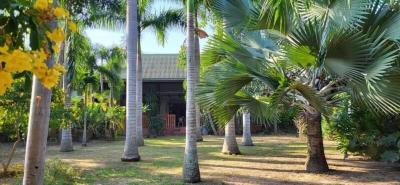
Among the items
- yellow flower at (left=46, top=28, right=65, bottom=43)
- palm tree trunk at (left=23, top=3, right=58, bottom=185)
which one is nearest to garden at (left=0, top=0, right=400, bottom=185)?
palm tree trunk at (left=23, top=3, right=58, bottom=185)

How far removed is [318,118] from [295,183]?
6.37 feet

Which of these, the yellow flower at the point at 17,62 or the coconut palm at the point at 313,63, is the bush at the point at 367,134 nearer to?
the coconut palm at the point at 313,63

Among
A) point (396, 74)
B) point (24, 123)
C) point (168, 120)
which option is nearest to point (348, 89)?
point (396, 74)

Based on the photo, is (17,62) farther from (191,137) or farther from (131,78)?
(131,78)

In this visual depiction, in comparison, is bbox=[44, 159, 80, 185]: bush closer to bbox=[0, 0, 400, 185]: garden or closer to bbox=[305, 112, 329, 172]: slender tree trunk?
bbox=[0, 0, 400, 185]: garden

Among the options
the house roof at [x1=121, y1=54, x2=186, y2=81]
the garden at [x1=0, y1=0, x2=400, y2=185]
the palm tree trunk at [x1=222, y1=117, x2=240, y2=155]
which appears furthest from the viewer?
the house roof at [x1=121, y1=54, x2=186, y2=81]

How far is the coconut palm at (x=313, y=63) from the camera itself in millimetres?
8719

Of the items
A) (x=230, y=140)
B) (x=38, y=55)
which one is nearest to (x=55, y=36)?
Answer: (x=38, y=55)

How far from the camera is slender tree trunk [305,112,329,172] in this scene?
36.7 feet

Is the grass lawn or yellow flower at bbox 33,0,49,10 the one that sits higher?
yellow flower at bbox 33,0,49,10

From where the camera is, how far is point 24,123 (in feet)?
37.5

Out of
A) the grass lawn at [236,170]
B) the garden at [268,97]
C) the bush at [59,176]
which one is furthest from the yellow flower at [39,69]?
the grass lawn at [236,170]

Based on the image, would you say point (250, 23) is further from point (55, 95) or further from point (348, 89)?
point (55, 95)

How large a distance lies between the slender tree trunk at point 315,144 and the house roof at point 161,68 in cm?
1985
